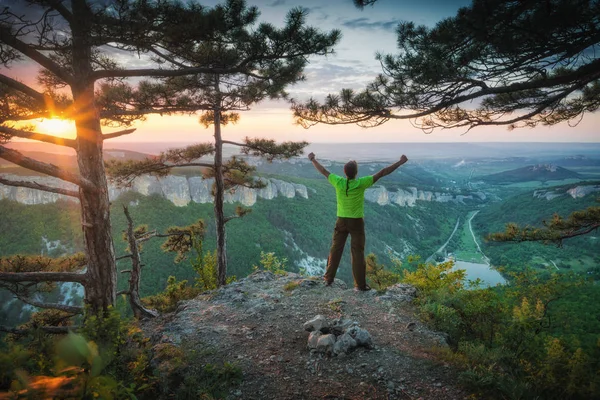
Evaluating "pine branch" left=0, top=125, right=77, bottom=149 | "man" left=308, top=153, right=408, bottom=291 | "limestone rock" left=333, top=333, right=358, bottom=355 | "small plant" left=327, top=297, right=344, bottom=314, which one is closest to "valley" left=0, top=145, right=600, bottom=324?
"small plant" left=327, top=297, right=344, bottom=314

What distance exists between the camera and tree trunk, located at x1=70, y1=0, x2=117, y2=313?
409 cm

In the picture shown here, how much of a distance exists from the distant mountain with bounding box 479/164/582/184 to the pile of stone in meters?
187

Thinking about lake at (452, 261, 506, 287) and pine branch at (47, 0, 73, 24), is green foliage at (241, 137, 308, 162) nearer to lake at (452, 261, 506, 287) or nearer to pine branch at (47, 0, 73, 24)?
pine branch at (47, 0, 73, 24)

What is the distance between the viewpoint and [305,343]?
4160mm

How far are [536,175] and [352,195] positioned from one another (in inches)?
7923

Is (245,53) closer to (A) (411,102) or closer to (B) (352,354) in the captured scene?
(A) (411,102)

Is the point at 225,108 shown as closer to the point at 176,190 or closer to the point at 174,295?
the point at 174,295

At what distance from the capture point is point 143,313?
777 centimetres

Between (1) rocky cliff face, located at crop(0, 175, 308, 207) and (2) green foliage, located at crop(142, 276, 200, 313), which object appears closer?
(2) green foliage, located at crop(142, 276, 200, 313)

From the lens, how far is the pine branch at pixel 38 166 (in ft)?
Answer: 10.3

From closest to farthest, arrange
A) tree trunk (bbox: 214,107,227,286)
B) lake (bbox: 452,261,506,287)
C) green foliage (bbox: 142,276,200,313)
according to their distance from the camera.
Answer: green foliage (bbox: 142,276,200,313) < tree trunk (bbox: 214,107,227,286) < lake (bbox: 452,261,506,287)

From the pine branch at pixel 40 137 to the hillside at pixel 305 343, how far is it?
11.0ft

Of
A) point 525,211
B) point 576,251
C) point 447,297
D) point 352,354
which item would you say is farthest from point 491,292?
point 525,211

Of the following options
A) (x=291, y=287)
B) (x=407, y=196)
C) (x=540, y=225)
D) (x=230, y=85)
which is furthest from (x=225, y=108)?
(x=407, y=196)
